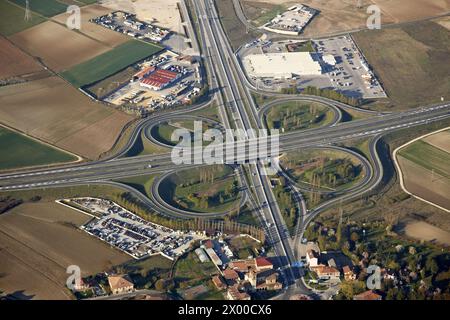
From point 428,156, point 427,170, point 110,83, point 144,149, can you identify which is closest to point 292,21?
point 110,83

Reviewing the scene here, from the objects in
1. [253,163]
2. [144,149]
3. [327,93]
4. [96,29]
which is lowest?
[144,149]

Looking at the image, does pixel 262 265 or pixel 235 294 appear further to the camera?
pixel 262 265

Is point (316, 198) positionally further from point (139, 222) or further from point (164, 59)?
point (164, 59)

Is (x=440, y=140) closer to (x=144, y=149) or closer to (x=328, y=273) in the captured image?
(x=328, y=273)

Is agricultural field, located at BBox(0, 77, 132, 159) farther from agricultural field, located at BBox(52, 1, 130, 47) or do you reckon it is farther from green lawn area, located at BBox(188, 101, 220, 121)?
agricultural field, located at BBox(52, 1, 130, 47)

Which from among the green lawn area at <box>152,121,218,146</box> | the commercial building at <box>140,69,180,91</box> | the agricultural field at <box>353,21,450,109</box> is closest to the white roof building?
the agricultural field at <box>353,21,450,109</box>

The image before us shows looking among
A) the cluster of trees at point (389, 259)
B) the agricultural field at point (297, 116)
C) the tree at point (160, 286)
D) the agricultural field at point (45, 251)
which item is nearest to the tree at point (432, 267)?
the cluster of trees at point (389, 259)
